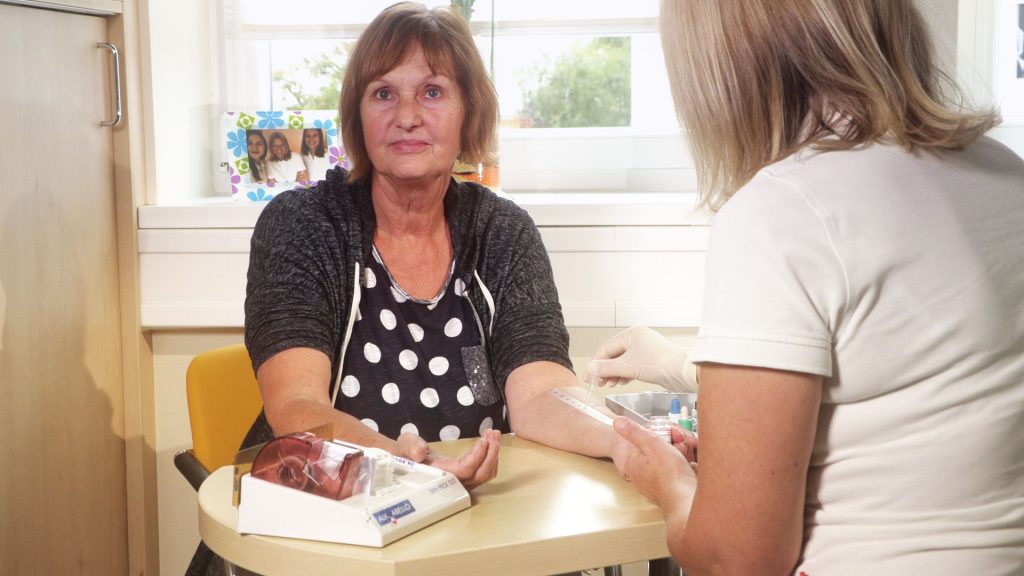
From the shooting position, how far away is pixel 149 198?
2770 millimetres

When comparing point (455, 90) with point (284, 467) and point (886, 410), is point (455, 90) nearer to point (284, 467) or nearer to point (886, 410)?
point (284, 467)

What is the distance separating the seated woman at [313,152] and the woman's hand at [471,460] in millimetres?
1692

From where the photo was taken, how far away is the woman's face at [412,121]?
76.2 inches

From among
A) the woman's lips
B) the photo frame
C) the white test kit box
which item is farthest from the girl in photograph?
the white test kit box

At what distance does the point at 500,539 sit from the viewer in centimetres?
118

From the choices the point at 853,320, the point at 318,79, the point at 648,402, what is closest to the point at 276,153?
the point at 318,79

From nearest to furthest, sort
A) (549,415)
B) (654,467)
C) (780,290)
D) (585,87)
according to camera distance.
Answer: (780,290) < (654,467) < (549,415) < (585,87)

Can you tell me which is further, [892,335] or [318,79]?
[318,79]

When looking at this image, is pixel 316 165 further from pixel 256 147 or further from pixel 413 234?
pixel 413 234

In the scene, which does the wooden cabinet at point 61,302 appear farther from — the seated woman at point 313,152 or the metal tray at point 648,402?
the metal tray at point 648,402

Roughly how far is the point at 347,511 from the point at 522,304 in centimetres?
84

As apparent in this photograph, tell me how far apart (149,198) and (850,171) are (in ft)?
7.19

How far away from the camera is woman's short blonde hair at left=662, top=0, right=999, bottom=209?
102 cm

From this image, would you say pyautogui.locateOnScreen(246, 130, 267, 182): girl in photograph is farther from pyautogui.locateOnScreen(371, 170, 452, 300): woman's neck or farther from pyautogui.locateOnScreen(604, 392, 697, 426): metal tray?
pyautogui.locateOnScreen(604, 392, 697, 426): metal tray
